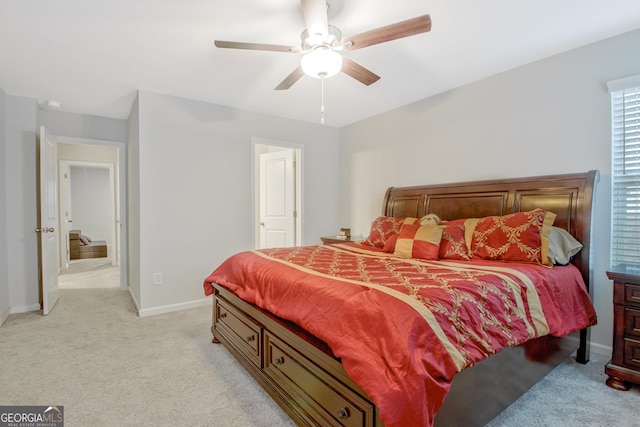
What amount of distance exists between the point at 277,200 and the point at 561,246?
3.56m

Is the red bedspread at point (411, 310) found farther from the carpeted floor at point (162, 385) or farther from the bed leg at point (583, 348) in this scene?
the carpeted floor at point (162, 385)

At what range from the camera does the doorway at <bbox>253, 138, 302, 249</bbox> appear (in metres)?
4.68

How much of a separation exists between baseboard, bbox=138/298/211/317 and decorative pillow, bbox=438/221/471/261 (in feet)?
9.18

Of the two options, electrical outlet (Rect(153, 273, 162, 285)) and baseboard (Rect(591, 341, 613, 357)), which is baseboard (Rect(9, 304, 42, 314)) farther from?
baseboard (Rect(591, 341, 613, 357))

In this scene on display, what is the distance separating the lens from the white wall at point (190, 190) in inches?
136

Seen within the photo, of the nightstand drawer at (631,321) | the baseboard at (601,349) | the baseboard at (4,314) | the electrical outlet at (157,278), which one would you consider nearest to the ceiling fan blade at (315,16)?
the nightstand drawer at (631,321)

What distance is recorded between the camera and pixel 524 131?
9.60 feet

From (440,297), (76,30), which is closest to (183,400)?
(440,297)

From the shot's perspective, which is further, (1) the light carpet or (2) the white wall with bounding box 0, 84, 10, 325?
(2) the white wall with bounding box 0, 84, 10, 325

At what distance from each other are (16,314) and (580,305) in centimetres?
543

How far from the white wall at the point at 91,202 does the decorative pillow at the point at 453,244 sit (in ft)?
28.4

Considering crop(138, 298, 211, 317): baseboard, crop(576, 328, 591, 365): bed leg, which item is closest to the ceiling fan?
crop(576, 328, 591, 365): bed leg

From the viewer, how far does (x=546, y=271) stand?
7.00 ft

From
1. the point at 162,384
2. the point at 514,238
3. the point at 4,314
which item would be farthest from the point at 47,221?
the point at 514,238
